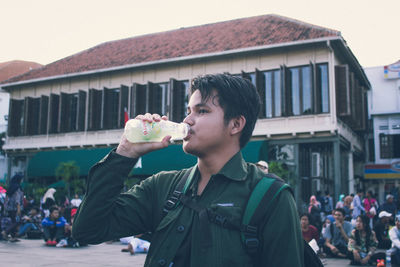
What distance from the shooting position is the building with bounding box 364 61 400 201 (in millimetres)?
27469

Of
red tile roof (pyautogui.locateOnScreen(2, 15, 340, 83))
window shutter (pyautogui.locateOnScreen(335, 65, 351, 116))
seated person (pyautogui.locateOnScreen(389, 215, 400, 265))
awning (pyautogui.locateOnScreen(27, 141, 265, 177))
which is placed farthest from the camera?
red tile roof (pyautogui.locateOnScreen(2, 15, 340, 83))

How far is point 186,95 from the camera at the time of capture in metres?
23.3

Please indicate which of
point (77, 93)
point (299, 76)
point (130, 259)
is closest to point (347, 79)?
point (299, 76)

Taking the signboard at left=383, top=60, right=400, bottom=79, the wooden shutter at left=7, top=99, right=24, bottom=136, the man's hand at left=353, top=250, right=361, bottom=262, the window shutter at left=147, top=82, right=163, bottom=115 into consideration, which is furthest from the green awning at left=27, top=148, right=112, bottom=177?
the signboard at left=383, top=60, right=400, bottom=79

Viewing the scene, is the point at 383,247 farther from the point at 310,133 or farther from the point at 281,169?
the point at 310,133

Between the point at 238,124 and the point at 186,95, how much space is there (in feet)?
69.3

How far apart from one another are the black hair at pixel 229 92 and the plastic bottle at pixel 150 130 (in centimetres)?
21

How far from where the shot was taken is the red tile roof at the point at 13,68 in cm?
4944

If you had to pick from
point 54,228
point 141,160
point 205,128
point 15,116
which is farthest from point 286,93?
point 205,128

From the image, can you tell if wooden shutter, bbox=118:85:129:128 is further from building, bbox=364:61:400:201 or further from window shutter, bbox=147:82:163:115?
building, bbox=364:61:400:201

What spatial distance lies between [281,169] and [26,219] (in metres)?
10.3

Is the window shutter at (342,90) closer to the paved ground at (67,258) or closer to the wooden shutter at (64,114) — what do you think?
the paved ground at (67,258)

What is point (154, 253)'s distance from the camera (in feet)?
6.62

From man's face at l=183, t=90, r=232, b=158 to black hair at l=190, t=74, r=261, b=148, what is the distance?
0.09 ft
